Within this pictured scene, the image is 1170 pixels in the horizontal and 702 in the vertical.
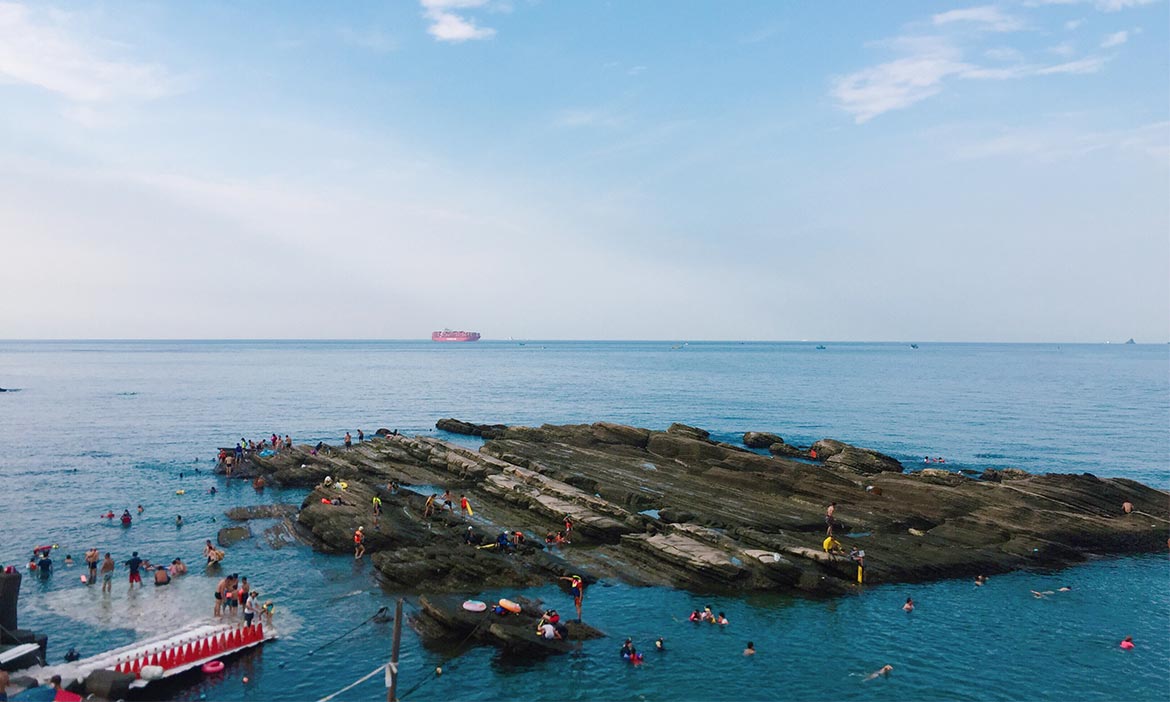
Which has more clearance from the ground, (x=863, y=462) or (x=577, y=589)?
(x=863, y=462)

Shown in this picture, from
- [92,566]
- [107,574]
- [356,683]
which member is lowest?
[356,683]

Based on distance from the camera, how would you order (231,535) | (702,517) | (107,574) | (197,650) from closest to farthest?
(197,650) < (107,574) < (231,535) < (702,517)

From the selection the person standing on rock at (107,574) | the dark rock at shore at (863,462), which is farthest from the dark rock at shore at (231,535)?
the dark rock at shore at (863,462)

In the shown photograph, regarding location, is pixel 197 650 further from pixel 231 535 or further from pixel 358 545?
pixel 231 535

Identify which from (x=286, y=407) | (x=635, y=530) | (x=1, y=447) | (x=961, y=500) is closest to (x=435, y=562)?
(x=635, y=530)

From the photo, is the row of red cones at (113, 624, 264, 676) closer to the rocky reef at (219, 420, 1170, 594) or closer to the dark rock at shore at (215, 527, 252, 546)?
Result: the rocky reef at (219, 420, 1170, 594)

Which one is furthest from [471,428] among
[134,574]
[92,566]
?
[134,574]

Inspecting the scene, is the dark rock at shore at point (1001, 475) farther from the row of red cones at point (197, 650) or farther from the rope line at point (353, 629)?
the row of red cones at point (197, 650)
